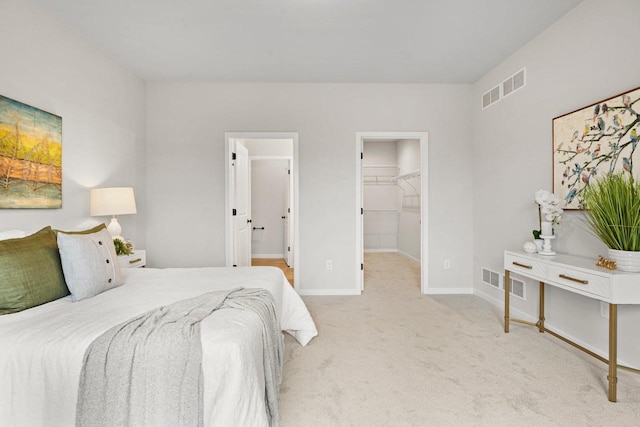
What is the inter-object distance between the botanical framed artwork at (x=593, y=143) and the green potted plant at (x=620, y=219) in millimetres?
316

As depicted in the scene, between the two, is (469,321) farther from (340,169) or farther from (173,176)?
(173,176)

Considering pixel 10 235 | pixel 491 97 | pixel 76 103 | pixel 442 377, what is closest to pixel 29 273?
pixel 10 235

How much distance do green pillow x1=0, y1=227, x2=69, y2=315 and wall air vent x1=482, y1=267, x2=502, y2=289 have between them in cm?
391

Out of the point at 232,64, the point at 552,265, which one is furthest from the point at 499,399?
the point at 232,64

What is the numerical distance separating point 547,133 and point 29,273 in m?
3.92

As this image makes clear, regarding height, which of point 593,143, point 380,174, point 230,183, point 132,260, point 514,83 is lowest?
point 132,260

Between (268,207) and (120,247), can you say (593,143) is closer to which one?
(120,247)

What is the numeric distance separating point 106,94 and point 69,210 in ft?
4.22

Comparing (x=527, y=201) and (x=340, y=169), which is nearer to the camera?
(x=527, y=201)

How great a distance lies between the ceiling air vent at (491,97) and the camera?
11.0ft

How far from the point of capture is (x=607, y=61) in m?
2.14

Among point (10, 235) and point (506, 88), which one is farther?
point (506, 88)

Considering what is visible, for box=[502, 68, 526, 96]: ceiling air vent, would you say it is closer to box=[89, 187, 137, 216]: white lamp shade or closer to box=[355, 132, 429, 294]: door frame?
box=[355, 132, 429, 294]: door frame

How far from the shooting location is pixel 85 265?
5.86 ft
